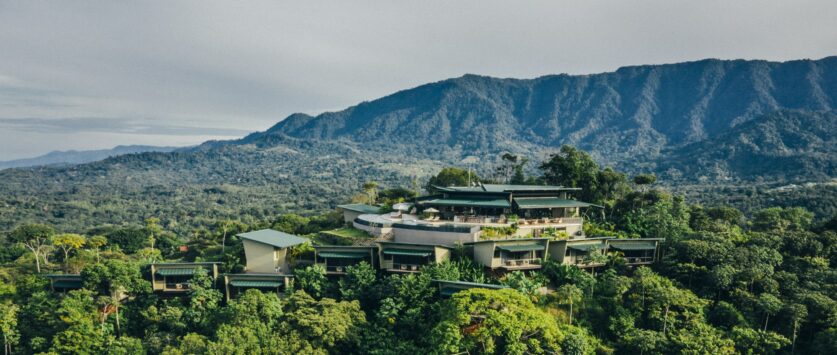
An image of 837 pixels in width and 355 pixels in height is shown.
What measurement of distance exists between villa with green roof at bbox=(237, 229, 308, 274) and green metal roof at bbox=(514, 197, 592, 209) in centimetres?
1875

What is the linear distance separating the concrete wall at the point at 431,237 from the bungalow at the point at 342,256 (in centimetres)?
399

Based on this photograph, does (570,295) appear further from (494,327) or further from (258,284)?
(258,284)

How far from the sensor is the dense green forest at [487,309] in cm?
2509

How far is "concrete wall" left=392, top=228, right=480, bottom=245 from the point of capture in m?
35.2

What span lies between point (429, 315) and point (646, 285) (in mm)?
13848

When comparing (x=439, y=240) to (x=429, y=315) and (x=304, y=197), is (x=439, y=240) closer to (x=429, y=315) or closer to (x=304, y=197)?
(x=429, y=315)

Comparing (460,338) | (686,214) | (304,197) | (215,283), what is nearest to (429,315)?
(460,338)

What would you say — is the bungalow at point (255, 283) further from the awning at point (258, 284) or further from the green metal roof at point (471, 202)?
the green metal roof at point (471, 202)

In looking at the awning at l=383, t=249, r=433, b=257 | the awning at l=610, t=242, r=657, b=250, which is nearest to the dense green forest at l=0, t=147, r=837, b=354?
the awning at l=610, t=242, r=657, b=250

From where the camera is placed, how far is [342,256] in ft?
110

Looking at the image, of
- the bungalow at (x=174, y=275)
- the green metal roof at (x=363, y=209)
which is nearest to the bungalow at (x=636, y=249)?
the green metal roof at (x=363, y=209)

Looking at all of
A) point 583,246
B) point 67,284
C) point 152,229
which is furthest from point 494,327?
point 152,229

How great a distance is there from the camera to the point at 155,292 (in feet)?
111

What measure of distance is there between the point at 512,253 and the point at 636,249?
9.75 m
